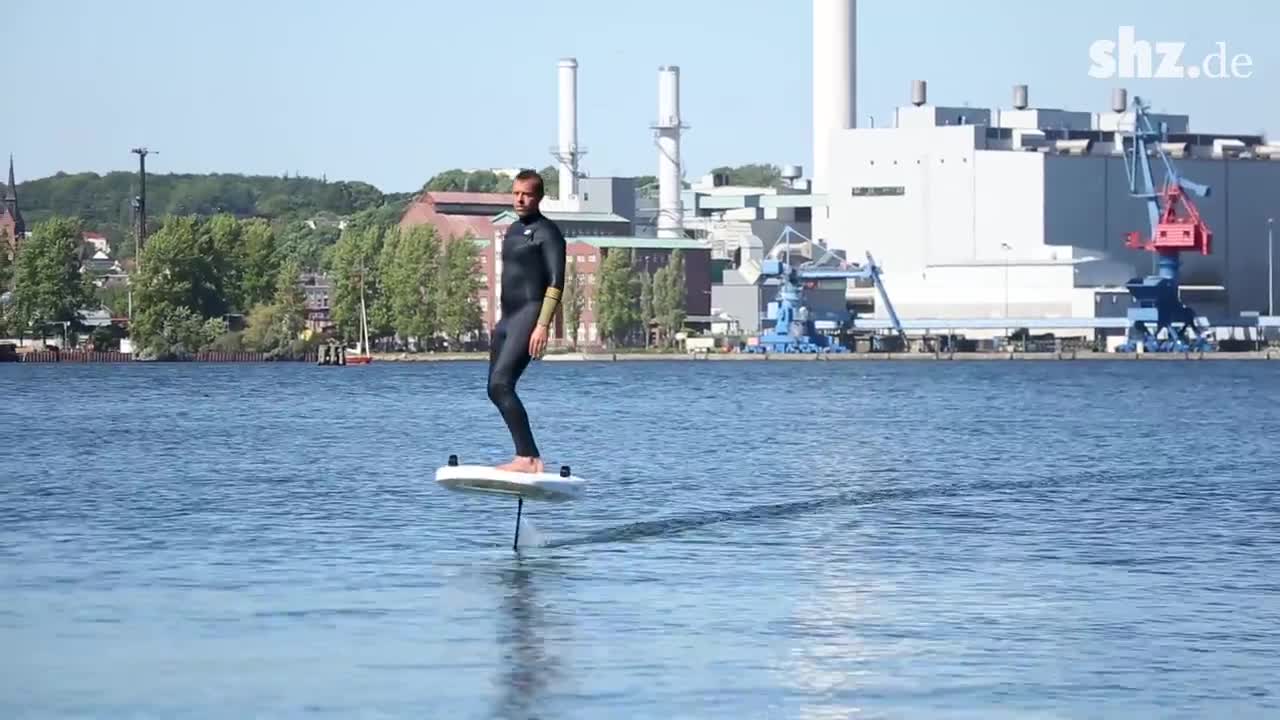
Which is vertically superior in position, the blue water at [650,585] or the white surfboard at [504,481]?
the white surfboard at [504,481]

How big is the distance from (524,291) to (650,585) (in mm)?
2383

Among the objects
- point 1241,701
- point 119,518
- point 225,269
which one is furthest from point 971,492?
point 225,269

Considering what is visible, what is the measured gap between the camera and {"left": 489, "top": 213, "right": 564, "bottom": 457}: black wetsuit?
18.5 metres

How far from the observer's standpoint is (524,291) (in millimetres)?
18500

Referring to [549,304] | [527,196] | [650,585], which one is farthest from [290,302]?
[650,585]

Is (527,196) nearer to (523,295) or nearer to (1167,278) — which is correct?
(523,295)

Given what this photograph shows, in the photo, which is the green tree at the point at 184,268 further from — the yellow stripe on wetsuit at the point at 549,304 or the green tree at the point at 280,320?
the yellow stripe on wetsuit at the point at 549,304

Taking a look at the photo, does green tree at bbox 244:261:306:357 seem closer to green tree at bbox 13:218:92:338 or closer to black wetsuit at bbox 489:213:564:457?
green tree at bbox 13:218:92:338

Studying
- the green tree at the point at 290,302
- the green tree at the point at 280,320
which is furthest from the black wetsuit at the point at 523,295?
the green tree at the point at 290,302

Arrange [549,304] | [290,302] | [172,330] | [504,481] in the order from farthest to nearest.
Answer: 1. [290,302]
2. [172,330]
3. [504,481]
4. [549,304]

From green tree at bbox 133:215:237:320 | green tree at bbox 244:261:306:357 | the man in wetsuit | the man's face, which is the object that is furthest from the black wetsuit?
green tree at bbox 244:261:306:357

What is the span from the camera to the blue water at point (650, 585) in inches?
498

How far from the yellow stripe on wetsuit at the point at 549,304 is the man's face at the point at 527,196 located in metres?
0.61

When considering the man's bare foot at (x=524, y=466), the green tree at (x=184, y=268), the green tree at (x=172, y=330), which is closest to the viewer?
the man's bare foot at (x=524, y=466)
